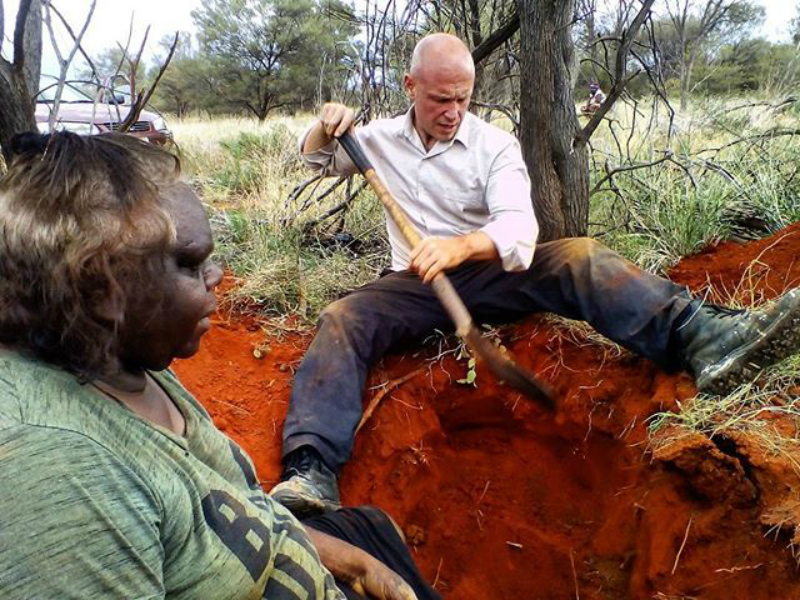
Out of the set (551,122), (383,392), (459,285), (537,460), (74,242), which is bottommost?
(537,460)

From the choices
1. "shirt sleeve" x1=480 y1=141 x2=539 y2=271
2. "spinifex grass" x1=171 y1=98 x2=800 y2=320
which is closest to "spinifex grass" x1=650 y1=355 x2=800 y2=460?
"shirt sleeve" x1=480 y1=141 x2=539 y2=271

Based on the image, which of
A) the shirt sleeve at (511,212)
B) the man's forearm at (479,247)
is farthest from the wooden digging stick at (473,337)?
the shirt sleeve at (511,212)

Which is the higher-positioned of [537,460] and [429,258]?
[429,258]

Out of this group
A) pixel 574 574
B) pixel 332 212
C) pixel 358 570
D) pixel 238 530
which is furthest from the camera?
pixel 332 212

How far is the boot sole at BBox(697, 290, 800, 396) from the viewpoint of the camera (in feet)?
8.10

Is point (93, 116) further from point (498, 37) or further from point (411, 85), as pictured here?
point (498, 37)

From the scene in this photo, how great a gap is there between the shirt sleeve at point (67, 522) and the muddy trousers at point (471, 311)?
1.70 m

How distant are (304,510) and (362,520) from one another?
Answer: 0.32 metres

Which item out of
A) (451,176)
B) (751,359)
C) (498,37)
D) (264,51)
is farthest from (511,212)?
(264,51)

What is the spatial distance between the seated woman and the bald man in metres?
1.28

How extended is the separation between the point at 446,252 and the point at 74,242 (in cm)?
163

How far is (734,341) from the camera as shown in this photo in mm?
2619

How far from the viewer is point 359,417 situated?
9.29 ft

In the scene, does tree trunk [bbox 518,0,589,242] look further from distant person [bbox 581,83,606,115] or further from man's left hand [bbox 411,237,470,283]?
distant person [bbox 581,83,606,115]
